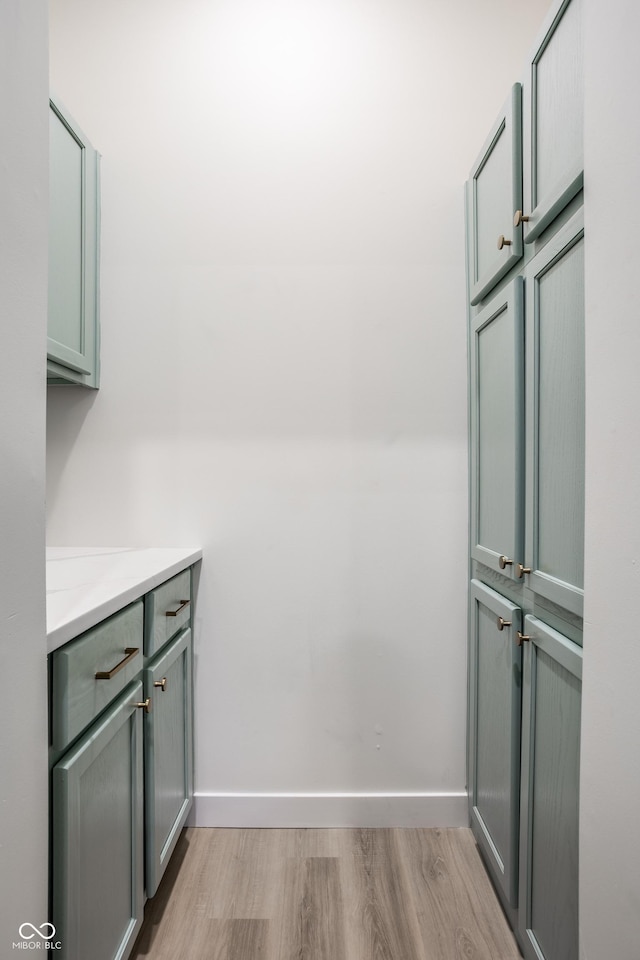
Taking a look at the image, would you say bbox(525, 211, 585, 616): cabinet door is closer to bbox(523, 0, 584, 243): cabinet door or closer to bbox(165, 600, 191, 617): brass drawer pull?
bbox(523, 0, 584, 243): cabinet door

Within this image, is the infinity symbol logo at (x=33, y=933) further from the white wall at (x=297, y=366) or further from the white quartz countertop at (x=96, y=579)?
the white wall at (x=297, y=366)

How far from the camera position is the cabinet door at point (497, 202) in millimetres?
1358

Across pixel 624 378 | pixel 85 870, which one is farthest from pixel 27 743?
pixel 624 378

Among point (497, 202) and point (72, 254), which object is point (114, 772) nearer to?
point (72, 254)

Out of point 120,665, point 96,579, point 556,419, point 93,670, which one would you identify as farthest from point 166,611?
point 556,419

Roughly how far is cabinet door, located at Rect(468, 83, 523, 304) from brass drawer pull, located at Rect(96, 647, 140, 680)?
1.20 metres

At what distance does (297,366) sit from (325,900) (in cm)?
148

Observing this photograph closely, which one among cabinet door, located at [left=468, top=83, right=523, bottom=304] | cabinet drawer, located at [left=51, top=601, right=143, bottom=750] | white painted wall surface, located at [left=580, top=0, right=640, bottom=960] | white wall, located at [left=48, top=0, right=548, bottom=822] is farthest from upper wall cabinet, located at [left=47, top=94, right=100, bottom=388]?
white painted wall surface, located at [left=580, top=0, right=640, bottom=960]

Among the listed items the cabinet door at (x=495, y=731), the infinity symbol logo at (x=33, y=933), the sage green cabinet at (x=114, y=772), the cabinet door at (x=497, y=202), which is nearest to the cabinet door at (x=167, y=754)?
the sage green cabinet at (x=114, y=772)

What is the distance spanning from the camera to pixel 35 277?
0.78 metres

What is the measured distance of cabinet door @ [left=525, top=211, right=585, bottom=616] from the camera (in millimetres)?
1041

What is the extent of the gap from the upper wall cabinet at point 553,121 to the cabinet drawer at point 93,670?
3.79 feet

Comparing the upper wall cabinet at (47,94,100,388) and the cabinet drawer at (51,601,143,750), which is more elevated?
the upper wall cabinet at (47,94,100,388)

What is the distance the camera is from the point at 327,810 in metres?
1.84
